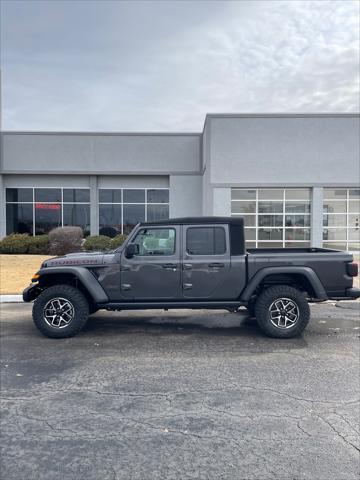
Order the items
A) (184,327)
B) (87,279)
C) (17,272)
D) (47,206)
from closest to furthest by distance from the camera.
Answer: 1. (87,279)
2. (184,327)
3. (17,272)
4. (47,206)

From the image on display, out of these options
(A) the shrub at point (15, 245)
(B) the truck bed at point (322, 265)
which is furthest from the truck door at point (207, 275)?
(A) the shrub at point (15, 245)

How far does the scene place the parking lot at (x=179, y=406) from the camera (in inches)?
115

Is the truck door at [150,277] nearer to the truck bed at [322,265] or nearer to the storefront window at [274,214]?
the truck bed at [322,265]

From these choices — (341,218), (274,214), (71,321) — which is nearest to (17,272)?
(71,321)

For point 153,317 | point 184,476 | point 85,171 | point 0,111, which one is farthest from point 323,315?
point 0,111

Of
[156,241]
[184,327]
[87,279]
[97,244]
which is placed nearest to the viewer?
[87,279]

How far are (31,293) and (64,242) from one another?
12.0 m

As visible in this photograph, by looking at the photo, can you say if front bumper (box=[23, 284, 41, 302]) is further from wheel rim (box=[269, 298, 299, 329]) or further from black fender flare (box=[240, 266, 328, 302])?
wheel rim (box=[269, 298, 299, 329])

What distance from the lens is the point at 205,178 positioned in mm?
21375

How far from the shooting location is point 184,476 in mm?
2773

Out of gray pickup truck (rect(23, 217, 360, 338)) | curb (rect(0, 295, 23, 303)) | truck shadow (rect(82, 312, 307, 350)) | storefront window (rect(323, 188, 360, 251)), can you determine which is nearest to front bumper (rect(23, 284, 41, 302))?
gray pickup truck (rect(23, 217, 360, 338))

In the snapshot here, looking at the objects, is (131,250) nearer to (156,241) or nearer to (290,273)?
(156,241)

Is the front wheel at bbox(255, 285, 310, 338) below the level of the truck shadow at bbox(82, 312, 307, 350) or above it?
above

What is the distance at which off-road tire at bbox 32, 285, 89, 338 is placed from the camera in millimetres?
6250
